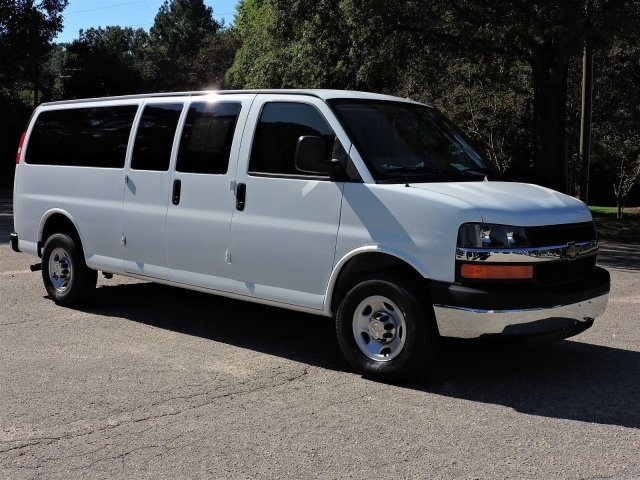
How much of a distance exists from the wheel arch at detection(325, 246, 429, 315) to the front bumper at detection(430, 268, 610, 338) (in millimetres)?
307

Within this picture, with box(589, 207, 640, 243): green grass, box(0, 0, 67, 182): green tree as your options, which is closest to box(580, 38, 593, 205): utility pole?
box(589, 207, 640, 243): green grass

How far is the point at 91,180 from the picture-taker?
7.62 metres

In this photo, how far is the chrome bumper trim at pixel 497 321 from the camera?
16.6ft

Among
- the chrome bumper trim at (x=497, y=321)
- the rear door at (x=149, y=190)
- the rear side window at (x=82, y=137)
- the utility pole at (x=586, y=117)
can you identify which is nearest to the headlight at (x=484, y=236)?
the chrome bumper trim at (x=497, y=321)

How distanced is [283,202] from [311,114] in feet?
2.41

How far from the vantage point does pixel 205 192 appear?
256 inches

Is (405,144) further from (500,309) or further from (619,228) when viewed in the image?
(619,228)

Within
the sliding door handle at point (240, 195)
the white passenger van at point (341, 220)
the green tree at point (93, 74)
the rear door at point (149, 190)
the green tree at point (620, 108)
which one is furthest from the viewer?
the green tree at point (93, 74)

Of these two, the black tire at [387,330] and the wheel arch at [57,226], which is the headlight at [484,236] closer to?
the black tire at [387,330]

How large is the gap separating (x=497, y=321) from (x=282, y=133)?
2.32m

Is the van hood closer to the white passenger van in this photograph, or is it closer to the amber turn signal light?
the white passenger van

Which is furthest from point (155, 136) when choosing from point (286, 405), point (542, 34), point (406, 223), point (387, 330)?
point (542, 34)

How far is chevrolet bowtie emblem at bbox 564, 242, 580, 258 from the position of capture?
17.7 ft

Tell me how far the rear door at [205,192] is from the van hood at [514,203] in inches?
68.1
